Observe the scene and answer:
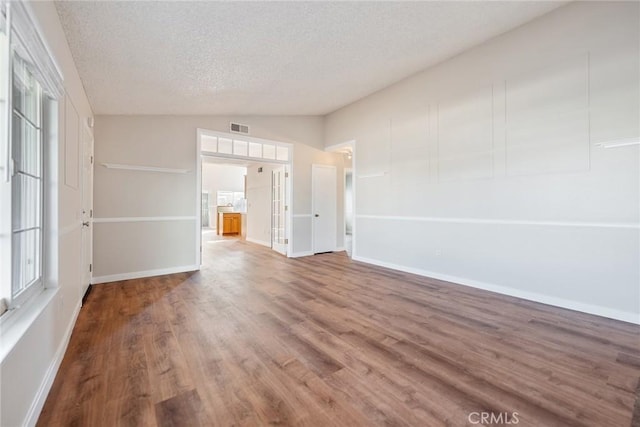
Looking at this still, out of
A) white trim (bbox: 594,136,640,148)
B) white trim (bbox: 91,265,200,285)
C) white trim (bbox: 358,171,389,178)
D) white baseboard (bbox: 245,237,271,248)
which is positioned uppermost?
white trim (bbox: 358,171,389,178)

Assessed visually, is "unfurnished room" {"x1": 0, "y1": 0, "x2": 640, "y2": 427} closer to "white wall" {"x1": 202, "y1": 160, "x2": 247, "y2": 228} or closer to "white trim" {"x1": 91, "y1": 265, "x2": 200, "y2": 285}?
"white trim" {"x1": 91, "y1": 265, "x2": 200, "y2": 285}

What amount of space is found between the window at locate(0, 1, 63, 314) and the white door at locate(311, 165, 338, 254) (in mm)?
4637

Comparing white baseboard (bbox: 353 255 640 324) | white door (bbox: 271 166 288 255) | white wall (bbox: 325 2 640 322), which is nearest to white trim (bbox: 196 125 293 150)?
white door (bbox: 271 166 288 255)

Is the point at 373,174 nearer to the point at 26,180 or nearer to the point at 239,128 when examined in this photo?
the point at 239,128

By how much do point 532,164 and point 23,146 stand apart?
14.7ft

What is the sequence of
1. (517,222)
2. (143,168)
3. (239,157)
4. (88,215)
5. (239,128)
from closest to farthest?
(517,222), (88,215), (143,168), (239,128), (239,157)

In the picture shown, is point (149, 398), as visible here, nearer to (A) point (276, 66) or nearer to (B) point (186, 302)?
(B) point (186, 302)

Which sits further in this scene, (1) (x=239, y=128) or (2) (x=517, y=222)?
(1) (x=239, y=128)

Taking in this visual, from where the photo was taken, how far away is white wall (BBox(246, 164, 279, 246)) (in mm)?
7426

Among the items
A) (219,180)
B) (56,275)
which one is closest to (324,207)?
(56,275)

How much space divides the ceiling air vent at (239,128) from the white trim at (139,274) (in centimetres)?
252

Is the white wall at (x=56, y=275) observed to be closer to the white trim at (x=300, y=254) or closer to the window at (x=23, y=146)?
the window at (x=23, y=146)

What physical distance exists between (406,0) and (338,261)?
4143 millimetres

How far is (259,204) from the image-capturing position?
791 cm
